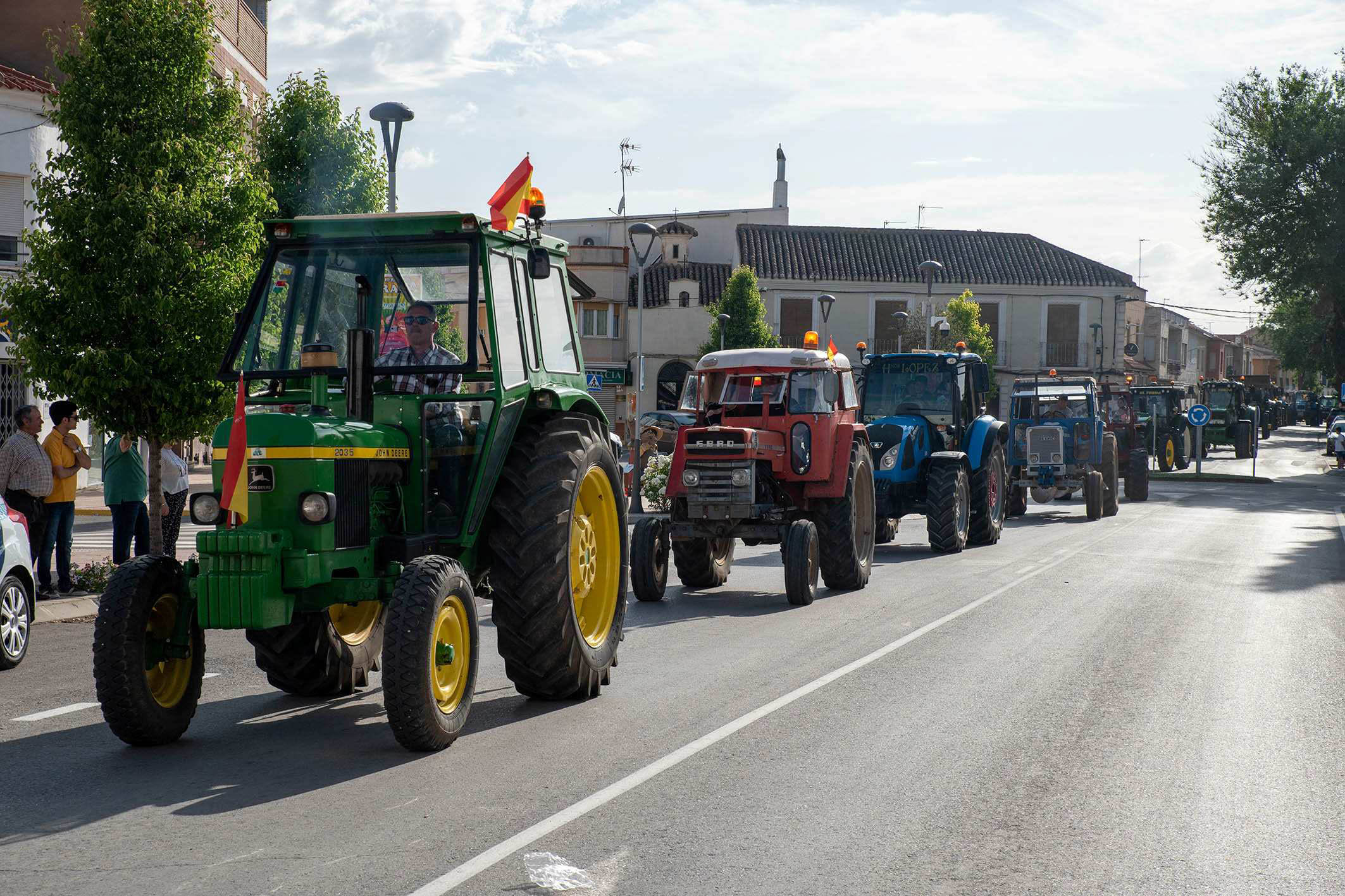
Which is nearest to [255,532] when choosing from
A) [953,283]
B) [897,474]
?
[897,474]

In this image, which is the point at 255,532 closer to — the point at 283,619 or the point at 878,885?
the point at 283,619

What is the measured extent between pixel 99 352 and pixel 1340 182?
129ft

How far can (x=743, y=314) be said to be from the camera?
5772 centimetres

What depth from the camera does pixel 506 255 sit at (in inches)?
313

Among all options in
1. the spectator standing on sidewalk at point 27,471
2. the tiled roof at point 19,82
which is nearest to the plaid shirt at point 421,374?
the spectator standing on sidewalk at point 27,471

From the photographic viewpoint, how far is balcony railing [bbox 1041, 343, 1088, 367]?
6681cm

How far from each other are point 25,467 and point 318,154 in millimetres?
9424

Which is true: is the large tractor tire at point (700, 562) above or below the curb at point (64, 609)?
above

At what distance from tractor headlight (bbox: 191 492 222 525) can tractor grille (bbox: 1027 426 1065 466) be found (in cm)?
2146

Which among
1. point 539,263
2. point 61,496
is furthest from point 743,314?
point 539,263

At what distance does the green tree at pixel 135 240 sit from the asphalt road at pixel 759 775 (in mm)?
3010

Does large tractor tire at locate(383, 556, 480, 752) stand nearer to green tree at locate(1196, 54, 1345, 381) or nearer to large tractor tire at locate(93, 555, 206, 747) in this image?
large tractor tire at locate(93, 555, 206, 747)

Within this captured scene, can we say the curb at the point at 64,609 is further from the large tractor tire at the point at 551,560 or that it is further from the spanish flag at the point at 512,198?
the spanish flag at the point at 512,198

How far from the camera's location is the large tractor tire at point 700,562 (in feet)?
47.4
